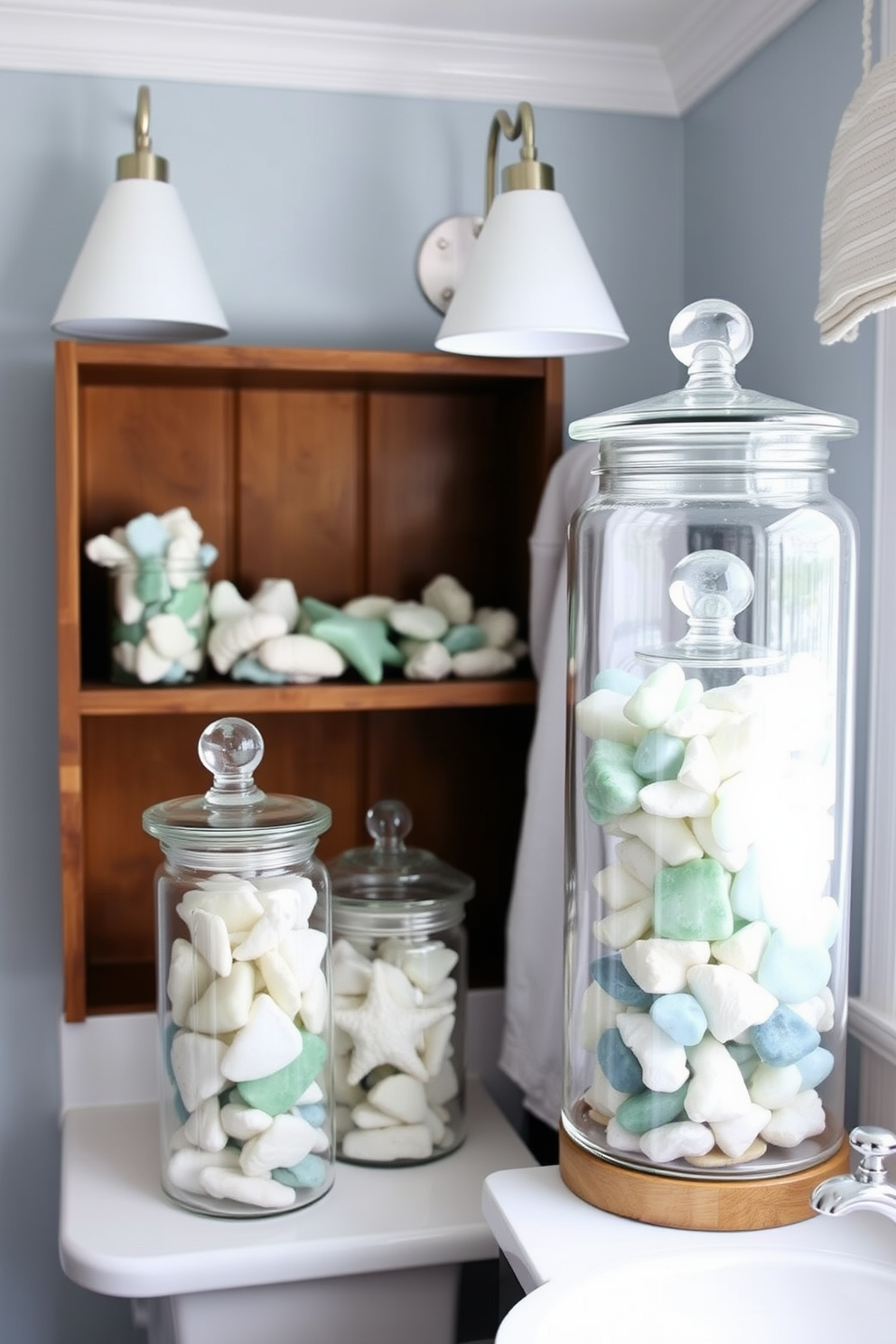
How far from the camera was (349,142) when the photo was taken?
163 cm

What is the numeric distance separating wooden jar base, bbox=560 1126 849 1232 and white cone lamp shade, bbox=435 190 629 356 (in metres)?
0.80

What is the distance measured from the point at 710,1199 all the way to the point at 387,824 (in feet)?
1.84

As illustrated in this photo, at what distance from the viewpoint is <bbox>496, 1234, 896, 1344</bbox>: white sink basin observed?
0.93 metres

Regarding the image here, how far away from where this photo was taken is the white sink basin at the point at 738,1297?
0.93 meters

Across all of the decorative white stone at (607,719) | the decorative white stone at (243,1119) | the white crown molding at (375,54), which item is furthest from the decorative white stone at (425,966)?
the white crown molding at (375,54)

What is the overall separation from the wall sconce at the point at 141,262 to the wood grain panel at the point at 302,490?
19 cm

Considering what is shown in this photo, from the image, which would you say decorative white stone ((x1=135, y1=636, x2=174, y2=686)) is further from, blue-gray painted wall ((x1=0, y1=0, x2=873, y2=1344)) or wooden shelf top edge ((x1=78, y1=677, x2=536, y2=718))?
blue-gray painted wall ((x1=0, y1=0, x2=873, y2=1344))

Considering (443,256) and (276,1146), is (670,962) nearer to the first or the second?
(276,1146)

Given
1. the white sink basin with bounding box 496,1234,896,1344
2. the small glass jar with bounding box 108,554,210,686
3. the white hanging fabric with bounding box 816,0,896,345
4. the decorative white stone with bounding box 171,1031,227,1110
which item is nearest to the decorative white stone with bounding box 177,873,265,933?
the decorative white stone with bounding box 171,1031,227,1110

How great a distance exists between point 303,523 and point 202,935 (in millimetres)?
617

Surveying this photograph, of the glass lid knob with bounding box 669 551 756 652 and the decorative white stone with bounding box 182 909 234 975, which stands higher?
the glass lid knob with bounding box 669 551 756 652

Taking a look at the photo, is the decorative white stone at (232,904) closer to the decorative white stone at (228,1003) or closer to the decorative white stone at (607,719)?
the decorative white stone at (228,1003)

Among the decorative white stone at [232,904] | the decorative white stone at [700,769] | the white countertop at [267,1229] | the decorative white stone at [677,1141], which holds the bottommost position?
the white countertop at [267,1229]

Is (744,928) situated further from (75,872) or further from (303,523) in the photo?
(303,523)
